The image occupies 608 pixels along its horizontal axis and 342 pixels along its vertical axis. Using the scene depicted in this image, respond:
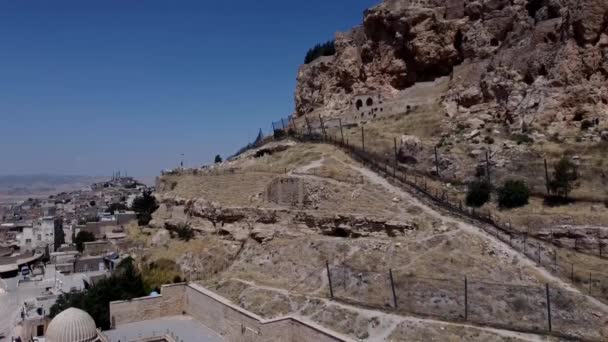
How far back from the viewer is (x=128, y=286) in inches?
901

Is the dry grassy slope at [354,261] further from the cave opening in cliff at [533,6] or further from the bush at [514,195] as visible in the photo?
the cave opening in cliff at [533,6]

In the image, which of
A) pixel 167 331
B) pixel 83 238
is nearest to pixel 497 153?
pixel 167 331

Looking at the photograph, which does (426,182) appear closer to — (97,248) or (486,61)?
(486,61)

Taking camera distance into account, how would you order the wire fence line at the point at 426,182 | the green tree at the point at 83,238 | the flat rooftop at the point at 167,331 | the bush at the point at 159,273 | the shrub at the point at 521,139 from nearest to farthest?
the flat rooftop at the point at 167,331, the wire fence line at the point at 426,182, the bush at the point at 159,273, the shrub at the point at 521,139, the green tree at the point at 83,238

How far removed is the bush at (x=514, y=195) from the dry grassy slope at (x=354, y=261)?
340 cm

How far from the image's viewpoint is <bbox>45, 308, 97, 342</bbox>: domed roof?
1669 centimetres

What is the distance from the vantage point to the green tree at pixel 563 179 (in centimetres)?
2294

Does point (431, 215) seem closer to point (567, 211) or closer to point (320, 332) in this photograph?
point (567, 211)

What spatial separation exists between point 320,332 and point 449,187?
12896 millimetres

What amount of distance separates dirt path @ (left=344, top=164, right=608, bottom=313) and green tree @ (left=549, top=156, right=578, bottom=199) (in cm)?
457

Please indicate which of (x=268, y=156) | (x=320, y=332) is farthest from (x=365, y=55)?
(x=320, y=332)

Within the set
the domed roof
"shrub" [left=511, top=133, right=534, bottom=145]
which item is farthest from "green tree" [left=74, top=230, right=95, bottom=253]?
"shrub" [left=511, top=133, right=534, bottom=145]

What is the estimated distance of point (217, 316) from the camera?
19.7 metres

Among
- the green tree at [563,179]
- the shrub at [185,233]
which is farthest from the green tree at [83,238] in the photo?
the green tree at [563,179]
